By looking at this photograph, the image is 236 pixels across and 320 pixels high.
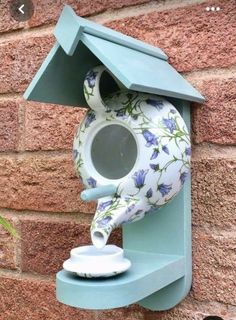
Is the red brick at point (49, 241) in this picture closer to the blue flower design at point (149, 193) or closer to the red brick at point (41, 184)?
the red brick at point (41, 184)

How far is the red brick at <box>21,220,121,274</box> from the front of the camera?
26.0 inches

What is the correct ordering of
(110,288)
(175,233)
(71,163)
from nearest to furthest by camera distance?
1. (110,288)
2. (175,233)
3. (71,163)

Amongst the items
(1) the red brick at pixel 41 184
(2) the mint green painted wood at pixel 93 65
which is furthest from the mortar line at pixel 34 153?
(2) the mint green painted wood at pixel 93 65

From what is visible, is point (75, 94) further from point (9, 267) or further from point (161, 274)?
point (9, 267)

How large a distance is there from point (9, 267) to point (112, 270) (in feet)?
1.11

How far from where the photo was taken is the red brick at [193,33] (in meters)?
0.56

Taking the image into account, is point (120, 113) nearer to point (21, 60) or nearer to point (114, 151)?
point (114, 151)

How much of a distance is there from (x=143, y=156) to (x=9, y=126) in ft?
1.05

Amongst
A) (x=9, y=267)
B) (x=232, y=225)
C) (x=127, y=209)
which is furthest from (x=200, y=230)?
(x=9, y=267)

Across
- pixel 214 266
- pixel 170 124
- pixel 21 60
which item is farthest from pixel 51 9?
pixel 214 266

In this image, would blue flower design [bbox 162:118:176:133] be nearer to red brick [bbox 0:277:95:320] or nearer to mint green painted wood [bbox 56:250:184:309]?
mint green painted wood [bbox 56:250:184:309]

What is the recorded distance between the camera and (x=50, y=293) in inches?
26.9

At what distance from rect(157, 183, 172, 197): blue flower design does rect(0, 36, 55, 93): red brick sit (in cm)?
31

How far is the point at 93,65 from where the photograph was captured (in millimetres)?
510
